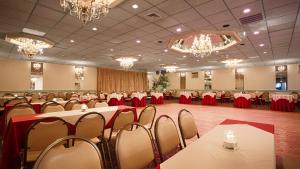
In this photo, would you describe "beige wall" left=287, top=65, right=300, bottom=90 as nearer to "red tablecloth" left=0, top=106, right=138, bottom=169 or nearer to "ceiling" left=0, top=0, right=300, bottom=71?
"ceiling" left=0, top=0, right=300, bottom=71

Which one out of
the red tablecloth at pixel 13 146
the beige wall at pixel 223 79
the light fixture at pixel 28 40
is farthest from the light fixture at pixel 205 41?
the beige wall at pixel 223 79

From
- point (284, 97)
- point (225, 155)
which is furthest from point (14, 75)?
point (284, 97)

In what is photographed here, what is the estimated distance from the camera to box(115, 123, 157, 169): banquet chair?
1.47 meters

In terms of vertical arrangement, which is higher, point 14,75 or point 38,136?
point 14,75

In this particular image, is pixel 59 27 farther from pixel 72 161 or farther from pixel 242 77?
pixel 242 77

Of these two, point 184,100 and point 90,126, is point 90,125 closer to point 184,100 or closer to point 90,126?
point 90,126

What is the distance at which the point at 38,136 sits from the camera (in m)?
2.21

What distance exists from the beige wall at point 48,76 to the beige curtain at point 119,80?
67cm

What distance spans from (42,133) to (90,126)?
2.17 ft

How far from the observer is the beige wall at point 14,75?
10.4 meters

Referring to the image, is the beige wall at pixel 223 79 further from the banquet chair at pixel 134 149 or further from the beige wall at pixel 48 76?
the banquet chair at pixel 134 149

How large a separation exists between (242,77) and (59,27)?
1494 cm

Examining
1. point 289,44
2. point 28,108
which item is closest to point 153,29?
point 28,108

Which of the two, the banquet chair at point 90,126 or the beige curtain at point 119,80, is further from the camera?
the beige curtain at point 119,80
